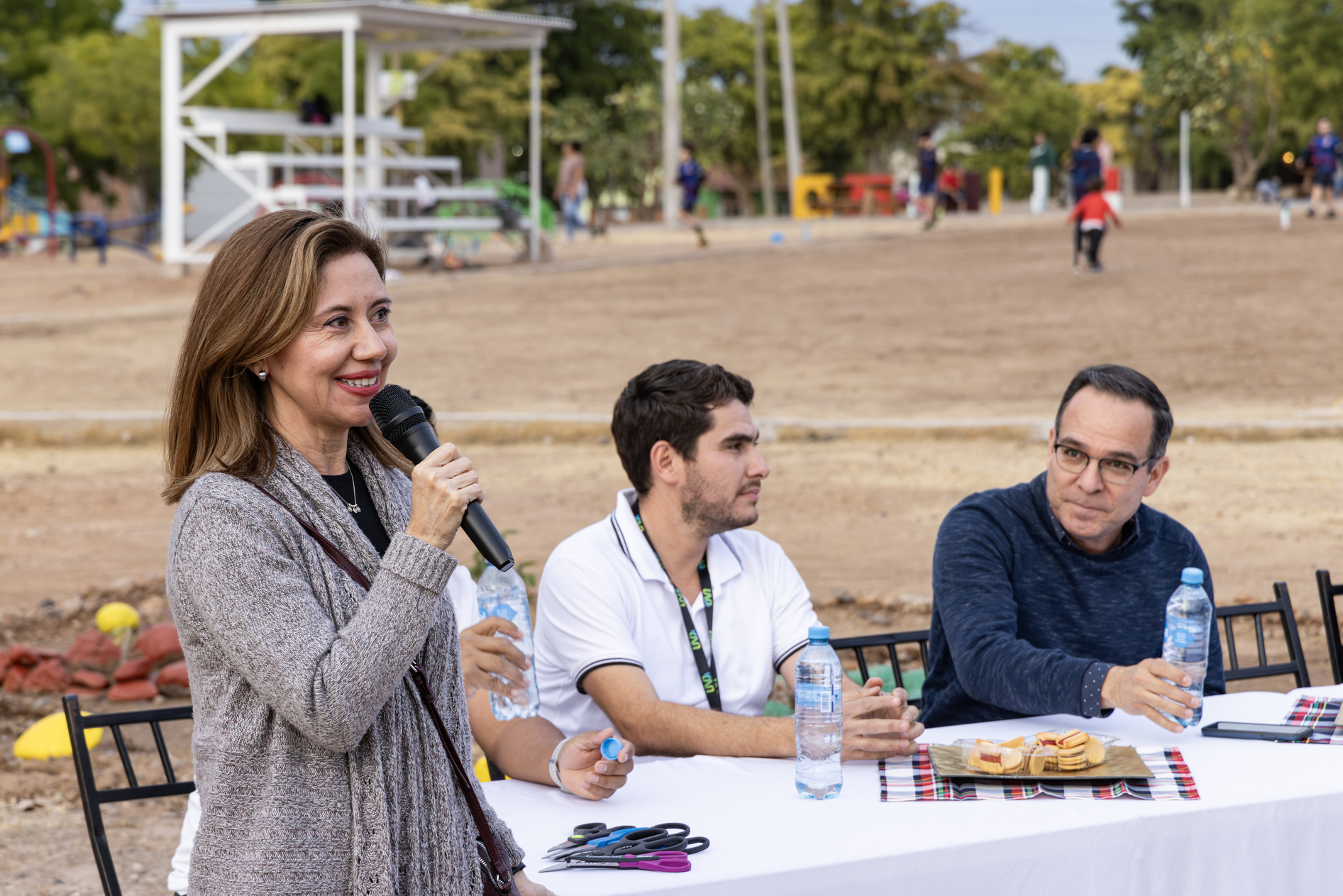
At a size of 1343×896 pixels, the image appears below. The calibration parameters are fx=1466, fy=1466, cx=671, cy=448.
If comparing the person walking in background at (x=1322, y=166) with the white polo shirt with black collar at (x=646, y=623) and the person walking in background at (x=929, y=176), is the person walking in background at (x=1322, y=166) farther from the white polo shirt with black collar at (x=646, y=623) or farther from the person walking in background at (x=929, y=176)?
the white polo shirt with black collar at (x=646, y=623)

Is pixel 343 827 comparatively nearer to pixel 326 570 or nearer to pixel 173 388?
pixel 326 570

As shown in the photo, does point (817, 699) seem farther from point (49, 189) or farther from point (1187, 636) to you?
point (49, 189)

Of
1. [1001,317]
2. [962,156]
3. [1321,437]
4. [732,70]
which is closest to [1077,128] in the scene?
[962,156]

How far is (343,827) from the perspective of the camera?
2.00 meters

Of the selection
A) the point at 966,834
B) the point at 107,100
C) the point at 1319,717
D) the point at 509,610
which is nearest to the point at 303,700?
the point at 966,834

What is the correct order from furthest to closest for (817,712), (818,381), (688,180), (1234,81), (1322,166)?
(1234,81)
(688,180)
(1322,166)
(818,381)
(817,712)

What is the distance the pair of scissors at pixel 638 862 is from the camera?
227 centimetres

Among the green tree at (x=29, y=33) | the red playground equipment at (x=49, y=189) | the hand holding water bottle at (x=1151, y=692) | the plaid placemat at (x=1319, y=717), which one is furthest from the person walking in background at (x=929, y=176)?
the green tree at (x=29, y=33)

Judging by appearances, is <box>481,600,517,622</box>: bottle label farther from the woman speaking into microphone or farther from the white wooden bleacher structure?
the white wooden bleacher structure

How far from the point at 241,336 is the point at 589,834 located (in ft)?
3.32

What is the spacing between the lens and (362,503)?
223cm

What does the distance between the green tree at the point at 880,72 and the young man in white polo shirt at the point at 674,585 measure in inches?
2076

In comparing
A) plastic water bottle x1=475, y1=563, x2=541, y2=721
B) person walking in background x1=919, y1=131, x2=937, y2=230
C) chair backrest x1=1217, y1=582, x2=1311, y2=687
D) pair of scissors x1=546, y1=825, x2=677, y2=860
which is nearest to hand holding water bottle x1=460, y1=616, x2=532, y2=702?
plastic water bottle x1=475, y1=563, x2=541, y2=721

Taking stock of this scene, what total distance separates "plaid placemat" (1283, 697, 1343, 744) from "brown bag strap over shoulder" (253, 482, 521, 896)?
169 centimetres
